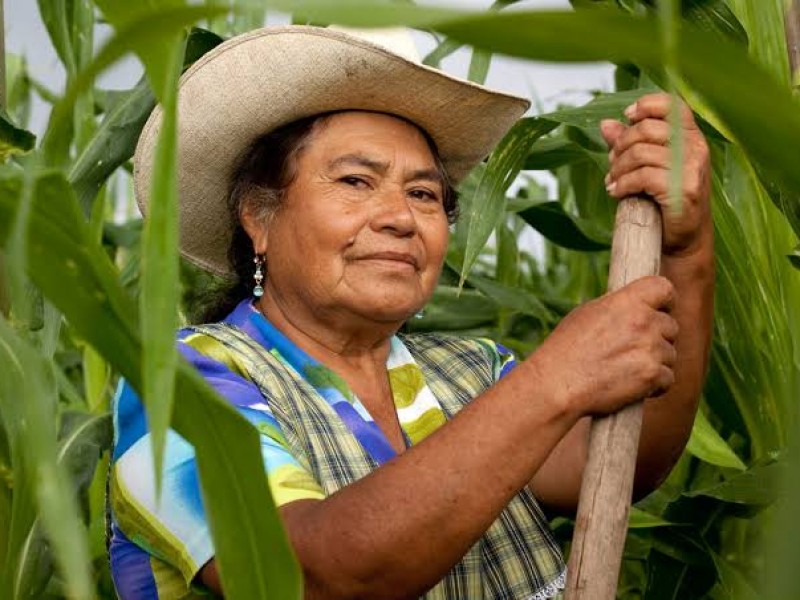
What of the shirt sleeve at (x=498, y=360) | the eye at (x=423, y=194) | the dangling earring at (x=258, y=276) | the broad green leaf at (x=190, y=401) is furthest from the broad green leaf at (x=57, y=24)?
the broad green leaf at (x=190, y=401)

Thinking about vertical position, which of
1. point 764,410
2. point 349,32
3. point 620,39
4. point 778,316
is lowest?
point 764,410

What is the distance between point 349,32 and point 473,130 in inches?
7.9

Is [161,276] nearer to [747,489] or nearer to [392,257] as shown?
[392,257]

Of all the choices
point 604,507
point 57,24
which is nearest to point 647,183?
point 604,507

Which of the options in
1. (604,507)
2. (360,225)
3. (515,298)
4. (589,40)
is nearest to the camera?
(589,40)

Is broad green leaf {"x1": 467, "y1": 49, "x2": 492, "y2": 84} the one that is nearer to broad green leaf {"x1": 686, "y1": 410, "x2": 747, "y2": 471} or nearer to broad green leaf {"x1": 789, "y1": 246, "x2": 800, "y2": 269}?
broad green leaf {"x1": 686, "y1": 410, "x2": 747, "y2": 471}

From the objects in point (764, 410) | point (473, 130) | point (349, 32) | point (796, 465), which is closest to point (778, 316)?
point (764, 410)

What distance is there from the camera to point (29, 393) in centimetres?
57

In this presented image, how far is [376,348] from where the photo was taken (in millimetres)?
1469

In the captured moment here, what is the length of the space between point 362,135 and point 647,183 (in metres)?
0.38

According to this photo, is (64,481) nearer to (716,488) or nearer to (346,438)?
(346,438)

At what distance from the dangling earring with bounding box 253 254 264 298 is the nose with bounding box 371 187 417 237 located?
7.1 inches

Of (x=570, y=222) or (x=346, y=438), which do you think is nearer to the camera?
(x=346, y=438)

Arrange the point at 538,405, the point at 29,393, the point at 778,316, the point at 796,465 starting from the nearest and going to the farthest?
the point at 796,465 → the point at 29,393 → the point at 538,405 → the point at 778,316
